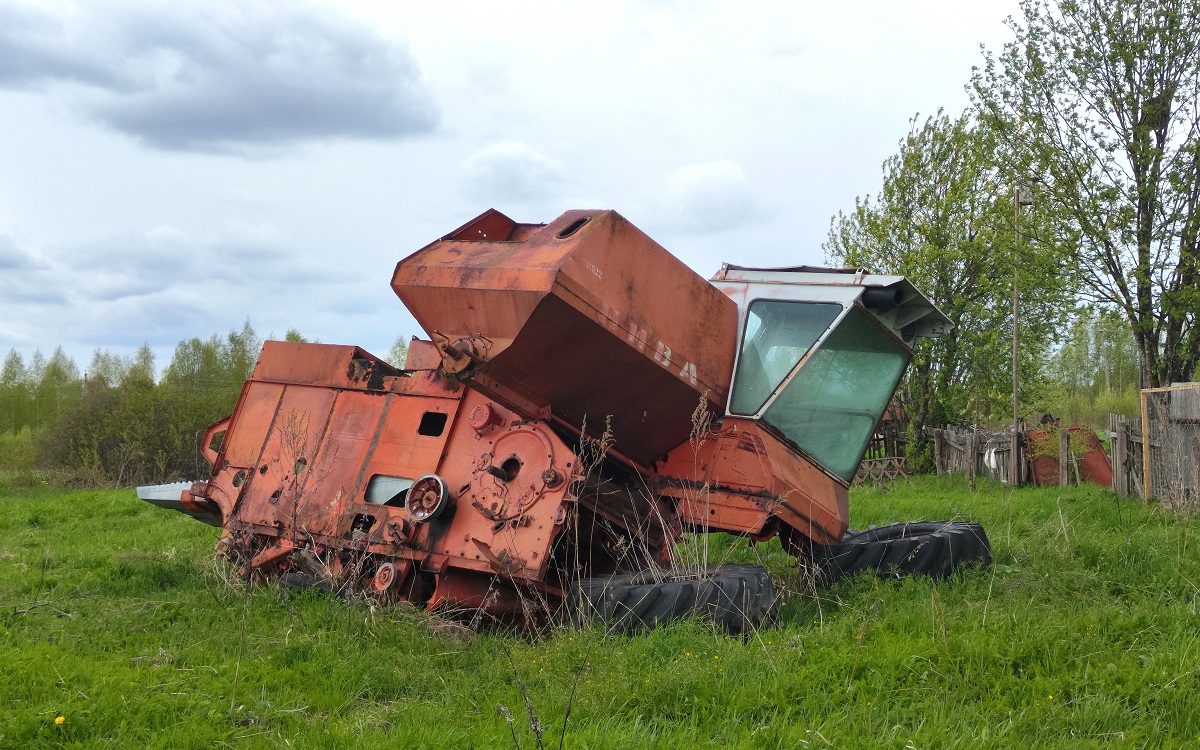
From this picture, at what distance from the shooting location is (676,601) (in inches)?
233

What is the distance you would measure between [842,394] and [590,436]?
6.33 ft

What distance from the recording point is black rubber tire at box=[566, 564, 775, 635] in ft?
19.3

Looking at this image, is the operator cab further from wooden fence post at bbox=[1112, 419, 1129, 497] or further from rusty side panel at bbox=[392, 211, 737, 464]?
wooden fence post at bbox=[1112, 419, 1129, 497]

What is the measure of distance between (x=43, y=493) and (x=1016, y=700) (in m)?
18.5

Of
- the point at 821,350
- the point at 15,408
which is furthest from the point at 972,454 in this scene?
the point at 15,408

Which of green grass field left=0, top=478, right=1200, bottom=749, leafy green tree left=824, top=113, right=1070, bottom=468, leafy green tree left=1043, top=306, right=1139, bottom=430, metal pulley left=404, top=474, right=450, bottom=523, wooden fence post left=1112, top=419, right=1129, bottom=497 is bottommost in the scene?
green grass field left=0, top=478, right=1200, bottom=749

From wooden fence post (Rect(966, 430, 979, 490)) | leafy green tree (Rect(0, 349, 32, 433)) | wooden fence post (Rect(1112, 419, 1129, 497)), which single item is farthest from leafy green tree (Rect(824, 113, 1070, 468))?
leafy green tree (Rect(0, 349, 32, 433))

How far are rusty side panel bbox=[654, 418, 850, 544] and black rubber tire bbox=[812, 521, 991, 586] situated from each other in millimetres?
177

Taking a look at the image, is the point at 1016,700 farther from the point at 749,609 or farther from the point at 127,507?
the point at 127,507

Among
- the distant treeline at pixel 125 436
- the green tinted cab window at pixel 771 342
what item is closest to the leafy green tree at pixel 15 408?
the distant treeline at pixel 125 436

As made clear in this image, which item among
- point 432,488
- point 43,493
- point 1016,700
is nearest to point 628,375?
point 432,488

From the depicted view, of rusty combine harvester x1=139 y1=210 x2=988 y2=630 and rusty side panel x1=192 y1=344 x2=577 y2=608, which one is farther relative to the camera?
rusty side panel x1=192 y1=344 x2=577 y2=608

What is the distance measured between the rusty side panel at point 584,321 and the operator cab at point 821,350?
266 millimetres

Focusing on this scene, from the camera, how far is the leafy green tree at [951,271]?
23453mm
